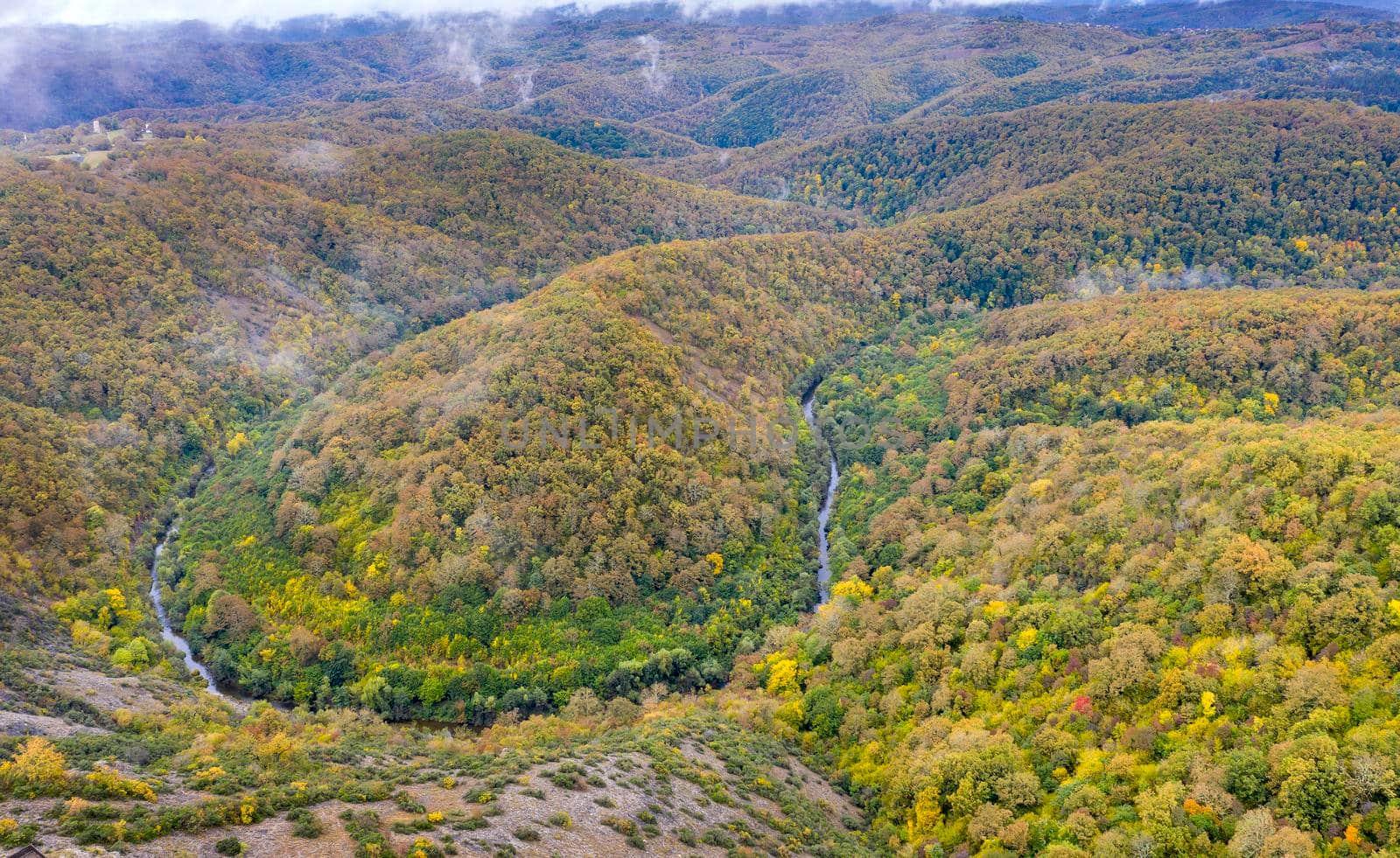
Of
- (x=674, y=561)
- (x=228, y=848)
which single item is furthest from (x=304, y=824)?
(x=674, y=561)

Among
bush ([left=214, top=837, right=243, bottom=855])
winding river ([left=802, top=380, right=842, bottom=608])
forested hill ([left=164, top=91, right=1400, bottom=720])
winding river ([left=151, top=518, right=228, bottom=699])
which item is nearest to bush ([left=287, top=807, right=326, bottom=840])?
bush ([left=214, top=837, right=243, bottom=855])

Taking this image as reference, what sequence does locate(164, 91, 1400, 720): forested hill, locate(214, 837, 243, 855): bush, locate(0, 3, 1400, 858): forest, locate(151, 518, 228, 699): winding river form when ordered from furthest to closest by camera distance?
locate(164, 91, 1400, 720): forested hill < locate(151, 518, 228, 699): winding river < locate(0, 3, 1400, 858): forest < locate(214, 837, 243, 855): bush

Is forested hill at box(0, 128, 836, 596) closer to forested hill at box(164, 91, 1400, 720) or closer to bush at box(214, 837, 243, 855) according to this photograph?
forested hill at box(164, 91, 1400, 720)

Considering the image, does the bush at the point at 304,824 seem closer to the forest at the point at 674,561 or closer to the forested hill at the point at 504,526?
the forest at the point at 674,561

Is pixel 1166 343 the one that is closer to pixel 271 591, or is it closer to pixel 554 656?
pixel 554 656

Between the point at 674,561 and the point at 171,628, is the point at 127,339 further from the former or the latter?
the point at 674,561

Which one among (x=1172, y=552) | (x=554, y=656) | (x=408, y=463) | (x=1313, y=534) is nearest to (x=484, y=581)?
(x=554, y=656)

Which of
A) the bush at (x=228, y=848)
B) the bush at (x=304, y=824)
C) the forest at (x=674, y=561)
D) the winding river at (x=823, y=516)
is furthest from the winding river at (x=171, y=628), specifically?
the winding river at (x=823, y=516)
